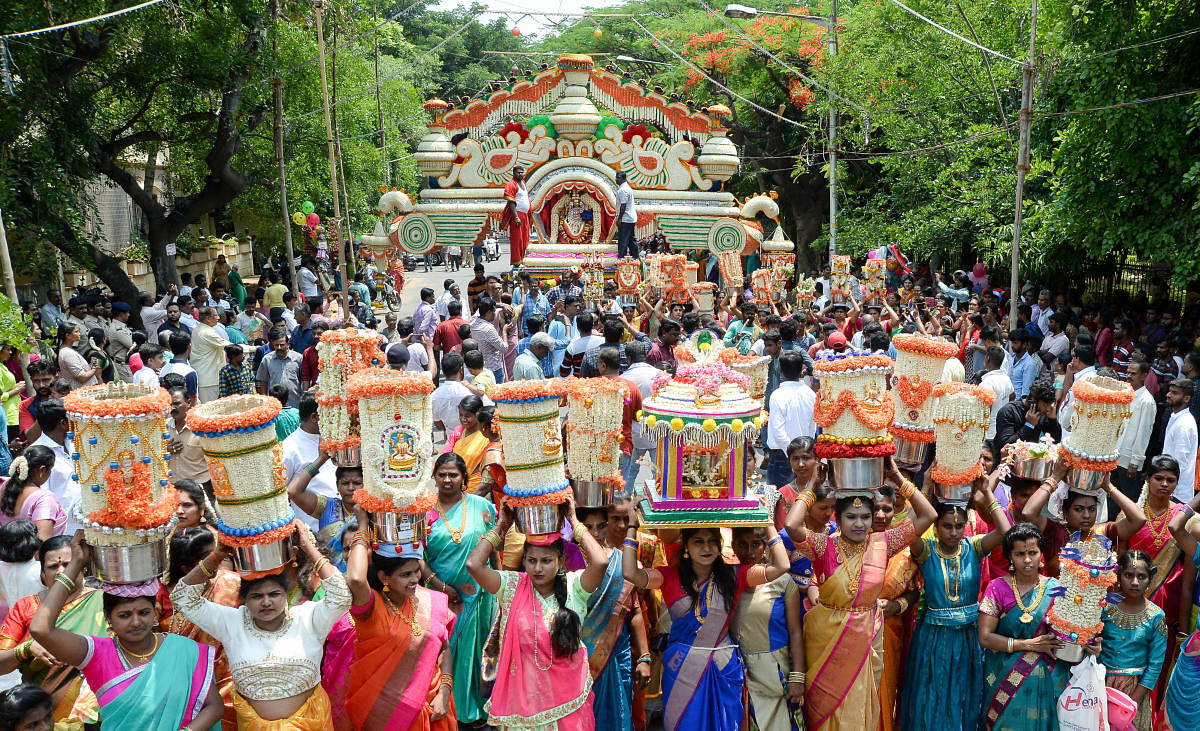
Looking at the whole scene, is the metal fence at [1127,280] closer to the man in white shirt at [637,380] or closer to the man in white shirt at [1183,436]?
the man in white shirt at [1183,436]

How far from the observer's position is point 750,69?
81.8 ft

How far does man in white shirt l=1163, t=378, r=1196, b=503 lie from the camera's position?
646cm

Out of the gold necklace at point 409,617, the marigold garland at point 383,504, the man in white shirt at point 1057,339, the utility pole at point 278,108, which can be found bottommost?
the gold necklace at point 409,617

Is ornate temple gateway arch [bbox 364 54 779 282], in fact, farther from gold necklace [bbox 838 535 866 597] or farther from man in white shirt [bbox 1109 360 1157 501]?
gold necklace [bbox 838 535 866 597]

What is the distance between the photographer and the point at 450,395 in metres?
7.21

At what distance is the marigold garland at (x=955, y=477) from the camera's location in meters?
4.65

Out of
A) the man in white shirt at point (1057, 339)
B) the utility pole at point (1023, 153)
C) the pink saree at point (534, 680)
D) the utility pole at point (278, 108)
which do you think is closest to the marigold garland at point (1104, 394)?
the pink saree at point (534, 680)

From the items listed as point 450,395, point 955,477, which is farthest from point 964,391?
point 450,395

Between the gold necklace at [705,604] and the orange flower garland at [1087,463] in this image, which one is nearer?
the gold necklace at [705,604]

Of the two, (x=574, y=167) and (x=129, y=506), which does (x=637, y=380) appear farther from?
(x=574, y=167)

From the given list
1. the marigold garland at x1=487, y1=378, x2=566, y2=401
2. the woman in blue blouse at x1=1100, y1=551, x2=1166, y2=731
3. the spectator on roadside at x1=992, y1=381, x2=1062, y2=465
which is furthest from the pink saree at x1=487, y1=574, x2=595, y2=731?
the spectator on roadside at x1=992, y1=381, x2=1062, y2=465

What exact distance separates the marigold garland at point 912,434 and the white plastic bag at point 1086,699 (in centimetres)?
113

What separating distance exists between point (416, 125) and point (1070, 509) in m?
31.8

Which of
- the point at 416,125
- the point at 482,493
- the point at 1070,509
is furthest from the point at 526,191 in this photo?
the point at 416,125
